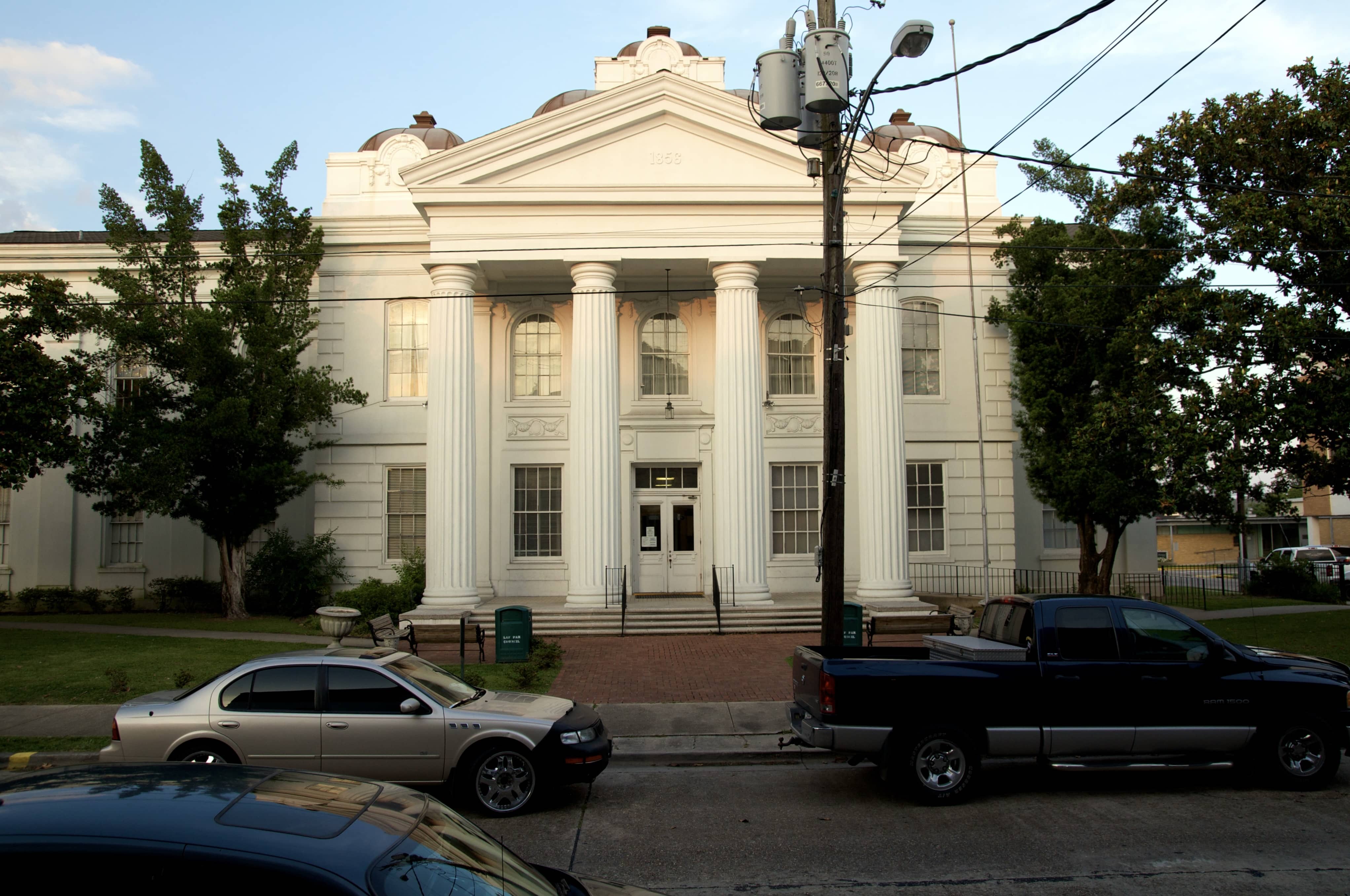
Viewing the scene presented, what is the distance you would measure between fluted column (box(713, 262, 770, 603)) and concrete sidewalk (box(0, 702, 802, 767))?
319 inches

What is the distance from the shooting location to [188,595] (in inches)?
1002

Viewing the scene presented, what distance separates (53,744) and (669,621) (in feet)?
40.0

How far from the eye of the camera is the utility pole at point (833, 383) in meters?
12.4

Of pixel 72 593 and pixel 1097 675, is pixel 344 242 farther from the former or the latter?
pixel 1097 675

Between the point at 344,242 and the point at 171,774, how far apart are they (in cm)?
2362

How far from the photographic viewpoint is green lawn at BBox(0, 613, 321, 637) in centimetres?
2142

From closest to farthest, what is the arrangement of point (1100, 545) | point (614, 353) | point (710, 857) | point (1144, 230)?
point (710, 857) → point (1144, 230) → point (614, 353) → point (1100, 545)

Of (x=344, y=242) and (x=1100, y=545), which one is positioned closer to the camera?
(x=344, y=242)

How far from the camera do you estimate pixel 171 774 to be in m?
3.44

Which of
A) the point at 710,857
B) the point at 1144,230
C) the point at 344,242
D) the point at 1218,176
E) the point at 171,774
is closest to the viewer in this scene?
the point at 171,774

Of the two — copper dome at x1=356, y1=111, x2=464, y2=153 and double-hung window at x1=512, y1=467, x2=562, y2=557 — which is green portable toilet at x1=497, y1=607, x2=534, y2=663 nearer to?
double-hung window at x1=512, y1=467, x2=562, y2=557

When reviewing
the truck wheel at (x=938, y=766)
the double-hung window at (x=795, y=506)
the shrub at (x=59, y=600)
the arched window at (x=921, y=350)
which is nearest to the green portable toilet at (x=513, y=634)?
the truck wheel at (x=938, y=766)

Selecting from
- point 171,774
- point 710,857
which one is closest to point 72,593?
point 710,857

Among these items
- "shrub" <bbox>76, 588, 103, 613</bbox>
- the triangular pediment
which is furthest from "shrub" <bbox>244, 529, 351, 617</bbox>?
the triangular pediment
